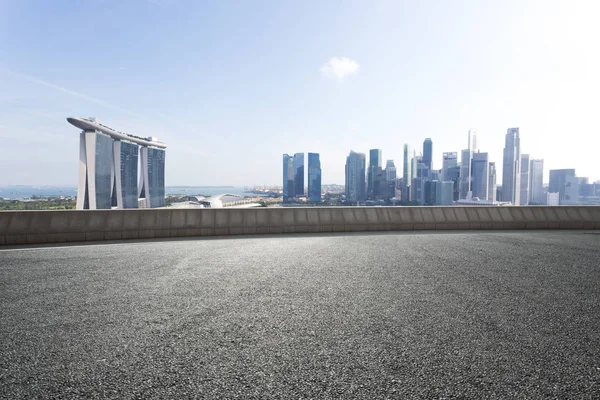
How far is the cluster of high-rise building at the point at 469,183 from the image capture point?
1485 cm

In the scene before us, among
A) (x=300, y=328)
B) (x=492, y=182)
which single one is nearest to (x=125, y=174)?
(x=300, y=328)

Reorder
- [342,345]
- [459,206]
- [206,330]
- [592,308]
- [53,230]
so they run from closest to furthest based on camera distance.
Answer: [342,345], [206,330], [592,308], [53,230], [459,206]

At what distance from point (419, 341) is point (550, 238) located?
31.4 feet

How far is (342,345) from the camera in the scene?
3.26 meters

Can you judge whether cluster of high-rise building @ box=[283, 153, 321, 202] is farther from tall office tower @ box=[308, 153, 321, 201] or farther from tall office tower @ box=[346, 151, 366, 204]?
tall office tower @ box=[346, 151, 366, 204]

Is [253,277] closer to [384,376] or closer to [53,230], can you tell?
[384,376]

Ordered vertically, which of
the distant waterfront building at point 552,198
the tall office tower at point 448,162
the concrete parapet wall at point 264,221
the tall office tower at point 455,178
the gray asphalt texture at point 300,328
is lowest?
the gray asphalt texture at point 300,328

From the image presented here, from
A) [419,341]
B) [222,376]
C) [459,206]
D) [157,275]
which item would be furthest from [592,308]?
[459,206]

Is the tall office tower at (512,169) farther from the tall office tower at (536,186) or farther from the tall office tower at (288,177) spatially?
the tall office tower at (288,177)

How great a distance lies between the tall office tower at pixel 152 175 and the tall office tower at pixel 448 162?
56.8 ft

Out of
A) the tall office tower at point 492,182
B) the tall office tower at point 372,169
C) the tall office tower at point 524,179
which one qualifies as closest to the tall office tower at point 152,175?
the tall office tower at point 372,169

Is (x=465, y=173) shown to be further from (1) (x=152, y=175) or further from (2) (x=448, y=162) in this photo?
(1) (x=152, y=175)

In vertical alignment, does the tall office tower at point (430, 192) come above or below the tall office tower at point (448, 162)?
below

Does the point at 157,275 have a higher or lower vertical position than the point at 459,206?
lower
